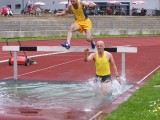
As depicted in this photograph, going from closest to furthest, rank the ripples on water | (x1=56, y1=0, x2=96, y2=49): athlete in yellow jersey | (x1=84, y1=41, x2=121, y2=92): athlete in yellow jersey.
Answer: the ripples on water < (x1=84, y1=41, x2=121, y2=92): athlete in yellow jersey < (x1=56, y1=0, x2=96, y2=49): athlete in yellow jersey

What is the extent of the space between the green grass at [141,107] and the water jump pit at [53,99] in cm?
54

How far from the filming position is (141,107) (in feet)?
35.8

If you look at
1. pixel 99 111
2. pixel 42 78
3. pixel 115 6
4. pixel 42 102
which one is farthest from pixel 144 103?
pixel 115 6

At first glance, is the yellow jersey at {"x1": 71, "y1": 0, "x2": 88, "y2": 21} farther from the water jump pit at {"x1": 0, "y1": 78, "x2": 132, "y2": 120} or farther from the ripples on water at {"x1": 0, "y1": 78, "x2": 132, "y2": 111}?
the water jump pit at {"x1": 0, "y1": 78, "x2": 132, "y2": 120}

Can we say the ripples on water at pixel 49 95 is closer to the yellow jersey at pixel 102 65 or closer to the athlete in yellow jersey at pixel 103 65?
the athlete in yellow jersey at pixel 103 65

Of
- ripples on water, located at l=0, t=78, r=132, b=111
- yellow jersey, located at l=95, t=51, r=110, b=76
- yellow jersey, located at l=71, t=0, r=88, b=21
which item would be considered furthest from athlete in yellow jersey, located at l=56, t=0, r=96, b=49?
yellow jersey, located at l=95, t=51, r=110, b=76

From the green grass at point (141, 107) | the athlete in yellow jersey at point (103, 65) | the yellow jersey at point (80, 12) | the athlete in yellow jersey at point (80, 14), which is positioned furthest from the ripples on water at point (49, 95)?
the yellow jersey at point (80, 12)

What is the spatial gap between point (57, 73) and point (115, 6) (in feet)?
194

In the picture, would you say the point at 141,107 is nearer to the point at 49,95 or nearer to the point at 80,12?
the point at 49,95

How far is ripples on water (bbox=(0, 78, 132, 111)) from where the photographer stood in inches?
467

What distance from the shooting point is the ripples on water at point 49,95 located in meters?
11.9

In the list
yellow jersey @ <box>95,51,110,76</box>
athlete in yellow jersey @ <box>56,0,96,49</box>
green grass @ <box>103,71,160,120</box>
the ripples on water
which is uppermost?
athlete in yellow jersey @ <box>56,0,96,49</box>

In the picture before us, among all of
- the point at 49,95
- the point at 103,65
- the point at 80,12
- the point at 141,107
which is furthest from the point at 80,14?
the point at 141,107

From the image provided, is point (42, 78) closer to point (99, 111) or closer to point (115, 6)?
point (99, 111)
